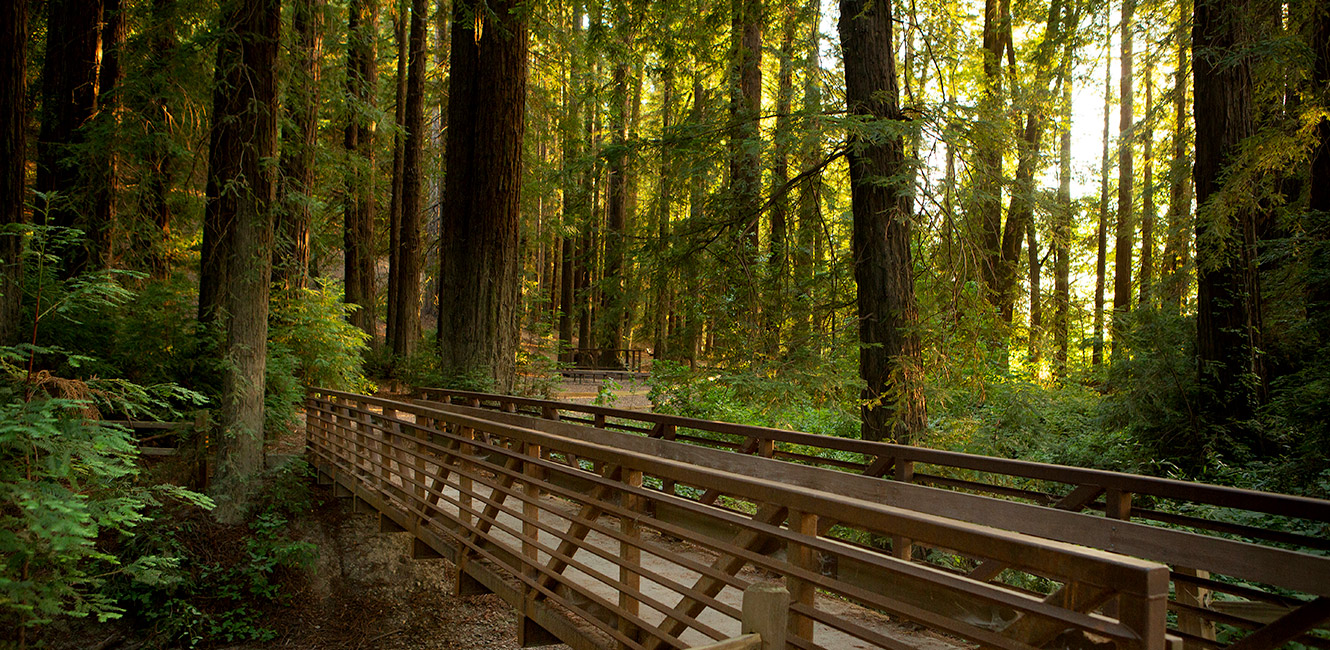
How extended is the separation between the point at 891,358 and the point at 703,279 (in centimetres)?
273

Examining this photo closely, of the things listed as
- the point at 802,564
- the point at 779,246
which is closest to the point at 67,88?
the point at 779,246

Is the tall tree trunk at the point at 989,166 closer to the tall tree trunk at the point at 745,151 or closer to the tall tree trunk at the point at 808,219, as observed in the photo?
the tall tree trunk at the point at 808,219

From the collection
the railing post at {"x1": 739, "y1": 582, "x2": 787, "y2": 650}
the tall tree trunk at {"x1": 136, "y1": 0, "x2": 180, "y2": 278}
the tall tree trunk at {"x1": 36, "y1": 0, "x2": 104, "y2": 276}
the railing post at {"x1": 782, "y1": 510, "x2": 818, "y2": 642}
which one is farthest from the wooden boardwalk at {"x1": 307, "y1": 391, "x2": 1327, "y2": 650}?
the tall tree trunk at {"x1": 36, "y1": 0, "x2": 104, "y2": 276}

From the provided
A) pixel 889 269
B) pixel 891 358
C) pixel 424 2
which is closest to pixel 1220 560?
pixel 891 358

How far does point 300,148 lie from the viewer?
34.7 feet

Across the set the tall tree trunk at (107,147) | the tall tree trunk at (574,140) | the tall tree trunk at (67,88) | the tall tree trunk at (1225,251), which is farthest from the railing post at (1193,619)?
Result: the tall tree trunk at (67,88)

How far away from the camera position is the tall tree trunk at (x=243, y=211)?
30.4 feet

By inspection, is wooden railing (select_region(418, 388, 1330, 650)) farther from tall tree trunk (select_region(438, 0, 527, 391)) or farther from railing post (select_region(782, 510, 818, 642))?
tall tree trunk (select_region(438, 0, 527, 391))

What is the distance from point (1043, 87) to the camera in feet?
27.0

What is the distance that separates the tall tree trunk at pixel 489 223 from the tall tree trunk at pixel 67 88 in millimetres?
5346

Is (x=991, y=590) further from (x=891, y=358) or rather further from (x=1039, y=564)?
(x=891, y=358)

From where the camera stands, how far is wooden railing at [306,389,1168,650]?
1964 mm

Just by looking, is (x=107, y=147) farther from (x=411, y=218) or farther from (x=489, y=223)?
(x=411, y=218)

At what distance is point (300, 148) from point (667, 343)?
248 inches
